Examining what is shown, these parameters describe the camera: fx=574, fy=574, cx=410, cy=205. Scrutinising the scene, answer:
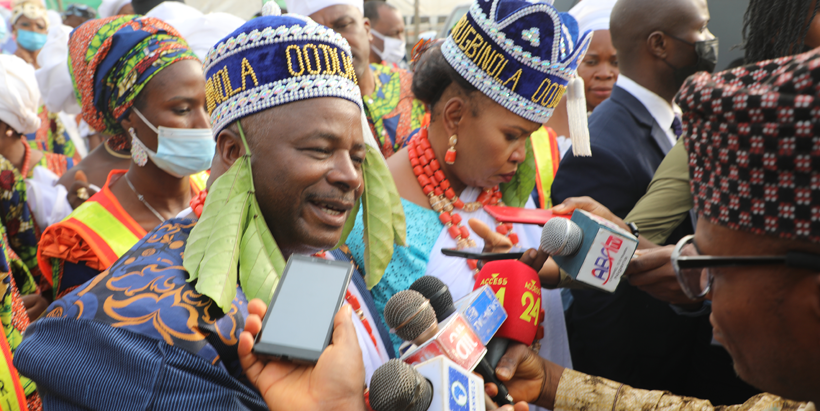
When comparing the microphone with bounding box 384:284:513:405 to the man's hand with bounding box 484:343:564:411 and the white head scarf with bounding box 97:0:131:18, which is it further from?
the white head scarf with bounding box 97:0:131:18

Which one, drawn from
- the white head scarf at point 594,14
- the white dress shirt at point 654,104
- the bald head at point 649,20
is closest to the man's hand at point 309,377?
the white dress shirt at point 654,104

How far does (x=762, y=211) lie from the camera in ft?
4.00

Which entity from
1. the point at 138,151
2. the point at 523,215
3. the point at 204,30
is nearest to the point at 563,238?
the point at 523,215

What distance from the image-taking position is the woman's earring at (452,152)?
290 cm

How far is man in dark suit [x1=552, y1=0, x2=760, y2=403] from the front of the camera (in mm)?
3213

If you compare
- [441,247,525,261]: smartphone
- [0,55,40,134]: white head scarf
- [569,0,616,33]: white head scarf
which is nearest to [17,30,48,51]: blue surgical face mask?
[0,55,40,134]: white head scarf

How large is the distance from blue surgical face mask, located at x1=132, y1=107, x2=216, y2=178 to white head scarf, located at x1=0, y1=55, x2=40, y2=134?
1.97 meters

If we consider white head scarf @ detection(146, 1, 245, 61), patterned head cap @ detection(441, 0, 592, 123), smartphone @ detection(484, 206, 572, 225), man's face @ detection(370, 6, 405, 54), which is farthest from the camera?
man's face @ detection(370, 6, 405, 54)

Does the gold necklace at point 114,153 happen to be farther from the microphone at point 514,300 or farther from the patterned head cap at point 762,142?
the patterned head cap at point 762,142

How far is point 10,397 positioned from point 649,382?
310 cm

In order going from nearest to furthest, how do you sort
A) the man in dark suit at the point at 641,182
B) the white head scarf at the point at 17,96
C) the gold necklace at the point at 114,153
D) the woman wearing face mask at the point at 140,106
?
the man in dark suit at the point at 641,182
the woman wearing face mask at the point at 140,106
the gold necklace at the point at 114,153
the white head scarf at the point at 17,96

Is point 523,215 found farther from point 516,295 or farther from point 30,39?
point 30,39

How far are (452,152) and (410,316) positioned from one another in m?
1.34

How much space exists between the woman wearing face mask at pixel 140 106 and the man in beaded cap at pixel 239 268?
1523 mm
